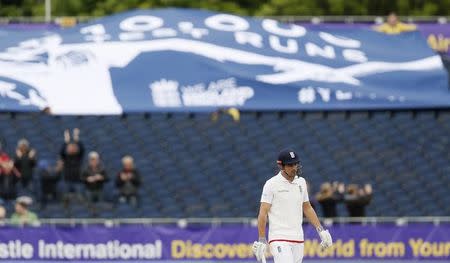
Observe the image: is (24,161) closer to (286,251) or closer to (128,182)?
(128,182)

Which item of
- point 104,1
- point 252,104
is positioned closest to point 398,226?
point 252,104

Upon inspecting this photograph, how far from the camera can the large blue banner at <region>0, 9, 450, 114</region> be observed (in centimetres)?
1316

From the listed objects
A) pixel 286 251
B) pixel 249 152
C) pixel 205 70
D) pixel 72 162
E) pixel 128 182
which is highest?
pixel 205 70

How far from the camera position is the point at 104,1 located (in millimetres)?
33188

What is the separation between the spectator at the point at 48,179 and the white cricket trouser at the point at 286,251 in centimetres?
1070

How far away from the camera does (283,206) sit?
10680mm

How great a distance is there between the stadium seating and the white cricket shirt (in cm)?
1101

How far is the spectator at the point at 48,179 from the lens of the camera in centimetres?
2097

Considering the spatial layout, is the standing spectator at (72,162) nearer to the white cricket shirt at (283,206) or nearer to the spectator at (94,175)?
the spectator at (94,175)

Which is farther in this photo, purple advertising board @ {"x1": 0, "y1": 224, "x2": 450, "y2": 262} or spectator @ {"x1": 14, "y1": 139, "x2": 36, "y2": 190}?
spectator @ {"x1": 14, "y1": 139, "x2": 36, "y2": 190}

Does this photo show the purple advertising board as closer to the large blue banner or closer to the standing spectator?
the standing spectator

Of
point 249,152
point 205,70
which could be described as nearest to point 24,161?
point 249,152

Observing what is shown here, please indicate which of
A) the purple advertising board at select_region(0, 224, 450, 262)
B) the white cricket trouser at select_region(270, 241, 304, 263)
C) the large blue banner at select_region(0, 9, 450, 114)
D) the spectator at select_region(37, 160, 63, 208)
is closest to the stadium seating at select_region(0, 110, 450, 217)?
the spectator at select_region(37, 160, 63, 208)

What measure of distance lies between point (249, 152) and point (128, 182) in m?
3.80
